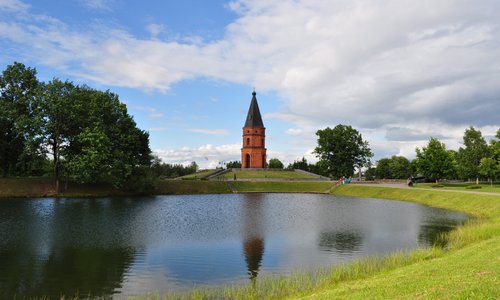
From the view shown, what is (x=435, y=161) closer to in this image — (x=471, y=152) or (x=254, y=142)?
(x=471, y=152)

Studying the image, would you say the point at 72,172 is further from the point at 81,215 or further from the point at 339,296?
the point at 339,296

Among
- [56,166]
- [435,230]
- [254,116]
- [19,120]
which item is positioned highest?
[254,116]

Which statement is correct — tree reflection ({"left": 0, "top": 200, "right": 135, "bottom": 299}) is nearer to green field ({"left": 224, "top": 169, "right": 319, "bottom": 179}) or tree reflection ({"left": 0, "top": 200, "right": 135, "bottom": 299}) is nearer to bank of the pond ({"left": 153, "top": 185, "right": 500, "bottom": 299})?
bank of the pond ({"left": 153, "top": 185, "right": 500, "bottom": 299})

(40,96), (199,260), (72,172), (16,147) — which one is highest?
(40,96)

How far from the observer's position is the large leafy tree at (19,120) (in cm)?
6041

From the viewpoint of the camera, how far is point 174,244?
24703 mm

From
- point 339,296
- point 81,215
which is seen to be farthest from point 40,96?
point 339,296

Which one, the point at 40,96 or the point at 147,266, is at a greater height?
the point at 40,96

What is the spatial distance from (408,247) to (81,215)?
2973cm

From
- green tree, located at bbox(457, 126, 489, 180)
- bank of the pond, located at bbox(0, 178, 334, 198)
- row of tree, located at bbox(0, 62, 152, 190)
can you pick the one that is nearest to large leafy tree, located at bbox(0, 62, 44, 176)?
row of tree, located at bbox(0, 62, 152, 190)

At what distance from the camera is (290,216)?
39.8 m

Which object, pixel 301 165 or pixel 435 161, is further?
pixel 301 165

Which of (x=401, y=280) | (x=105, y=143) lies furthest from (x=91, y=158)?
(x=401, y=280)

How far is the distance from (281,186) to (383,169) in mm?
83777
